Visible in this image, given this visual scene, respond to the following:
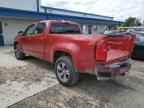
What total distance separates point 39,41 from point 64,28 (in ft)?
3.32

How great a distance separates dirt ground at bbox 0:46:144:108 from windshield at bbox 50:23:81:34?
154 centimetres

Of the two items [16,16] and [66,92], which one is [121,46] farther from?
[16,16]

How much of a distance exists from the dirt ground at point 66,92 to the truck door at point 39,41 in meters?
0.76

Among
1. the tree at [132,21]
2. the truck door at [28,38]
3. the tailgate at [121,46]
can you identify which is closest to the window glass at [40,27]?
the truck door at [28,38]

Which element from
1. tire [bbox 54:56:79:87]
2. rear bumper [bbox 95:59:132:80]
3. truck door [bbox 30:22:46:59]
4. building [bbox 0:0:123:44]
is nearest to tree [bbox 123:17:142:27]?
building [bbox 0:0:123:44]

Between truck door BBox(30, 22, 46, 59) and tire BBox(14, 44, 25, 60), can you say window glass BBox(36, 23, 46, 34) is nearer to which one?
truck door BBox(30, 22, 46, 59)

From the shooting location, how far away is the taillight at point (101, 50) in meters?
3.67

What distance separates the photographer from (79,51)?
418cm

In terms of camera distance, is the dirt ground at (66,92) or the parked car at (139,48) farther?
the parked car at (139,48)

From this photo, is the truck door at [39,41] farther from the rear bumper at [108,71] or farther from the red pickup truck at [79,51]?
the rear bumper at [108,71]

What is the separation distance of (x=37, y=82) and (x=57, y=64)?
83 centimetres

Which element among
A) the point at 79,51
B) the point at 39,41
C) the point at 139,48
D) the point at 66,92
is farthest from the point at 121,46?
the point at 139,48

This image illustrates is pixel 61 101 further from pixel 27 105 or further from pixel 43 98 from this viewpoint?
pixel 27 105

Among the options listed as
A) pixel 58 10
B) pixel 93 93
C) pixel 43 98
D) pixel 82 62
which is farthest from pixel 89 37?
pixel 58 10
